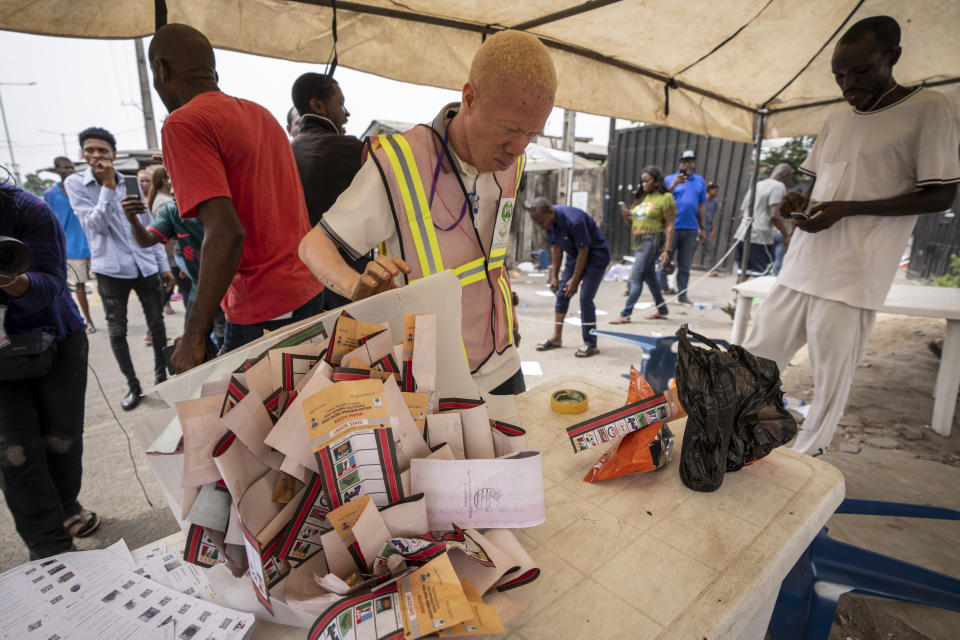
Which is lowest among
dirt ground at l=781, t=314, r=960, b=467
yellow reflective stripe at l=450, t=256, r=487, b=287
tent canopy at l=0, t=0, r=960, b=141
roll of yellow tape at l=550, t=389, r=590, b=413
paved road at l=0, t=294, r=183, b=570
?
paved road at l=0, t=294, r=183, b=570

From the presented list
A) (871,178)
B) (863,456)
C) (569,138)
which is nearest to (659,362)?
(871,178)

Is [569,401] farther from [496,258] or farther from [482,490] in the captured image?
[482,490]

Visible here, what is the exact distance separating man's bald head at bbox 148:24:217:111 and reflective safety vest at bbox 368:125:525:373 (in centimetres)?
94

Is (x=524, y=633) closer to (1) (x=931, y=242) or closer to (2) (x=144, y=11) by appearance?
(2) (x=144, y=11)

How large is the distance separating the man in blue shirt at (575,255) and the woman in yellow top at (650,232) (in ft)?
3.92

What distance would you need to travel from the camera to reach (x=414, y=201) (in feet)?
4.08

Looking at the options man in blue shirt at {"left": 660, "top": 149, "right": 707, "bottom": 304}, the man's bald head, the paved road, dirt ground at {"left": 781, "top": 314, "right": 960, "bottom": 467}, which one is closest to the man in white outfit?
dirt ground at {"left": 781, "top": 314, "right": 960, "bottom": 467}

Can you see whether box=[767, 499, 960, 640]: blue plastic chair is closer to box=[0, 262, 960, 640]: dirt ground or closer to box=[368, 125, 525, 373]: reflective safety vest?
box=[0, 262, 960, 640]: dirt ground

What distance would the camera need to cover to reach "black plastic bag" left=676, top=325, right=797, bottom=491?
1065mm

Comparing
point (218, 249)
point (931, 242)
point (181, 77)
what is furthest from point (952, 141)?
point (931, 242)

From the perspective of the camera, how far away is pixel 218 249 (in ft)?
4.73

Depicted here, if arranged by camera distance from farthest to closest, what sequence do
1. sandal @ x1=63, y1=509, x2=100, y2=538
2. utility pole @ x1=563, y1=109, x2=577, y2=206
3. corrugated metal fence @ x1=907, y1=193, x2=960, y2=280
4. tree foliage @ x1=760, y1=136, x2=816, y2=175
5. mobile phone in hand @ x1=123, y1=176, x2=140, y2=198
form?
tree foliage @ x1=760, y1=136, x2=816, y2=175 → utility pole @ x1=563, y1=109, x2=577, y2=206 → corrugated metal fence @ x1=907, y1=193, x2=960, y2=280 → mobile phone in hand @ x1=123, y1=176, x2=140, y2=198 → sandal @ x1=63, y1=509, x2=100, y2=538

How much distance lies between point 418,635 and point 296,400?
377mm

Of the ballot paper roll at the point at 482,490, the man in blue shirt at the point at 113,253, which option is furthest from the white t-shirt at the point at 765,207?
the man in blue shirt at the point at 113,253
